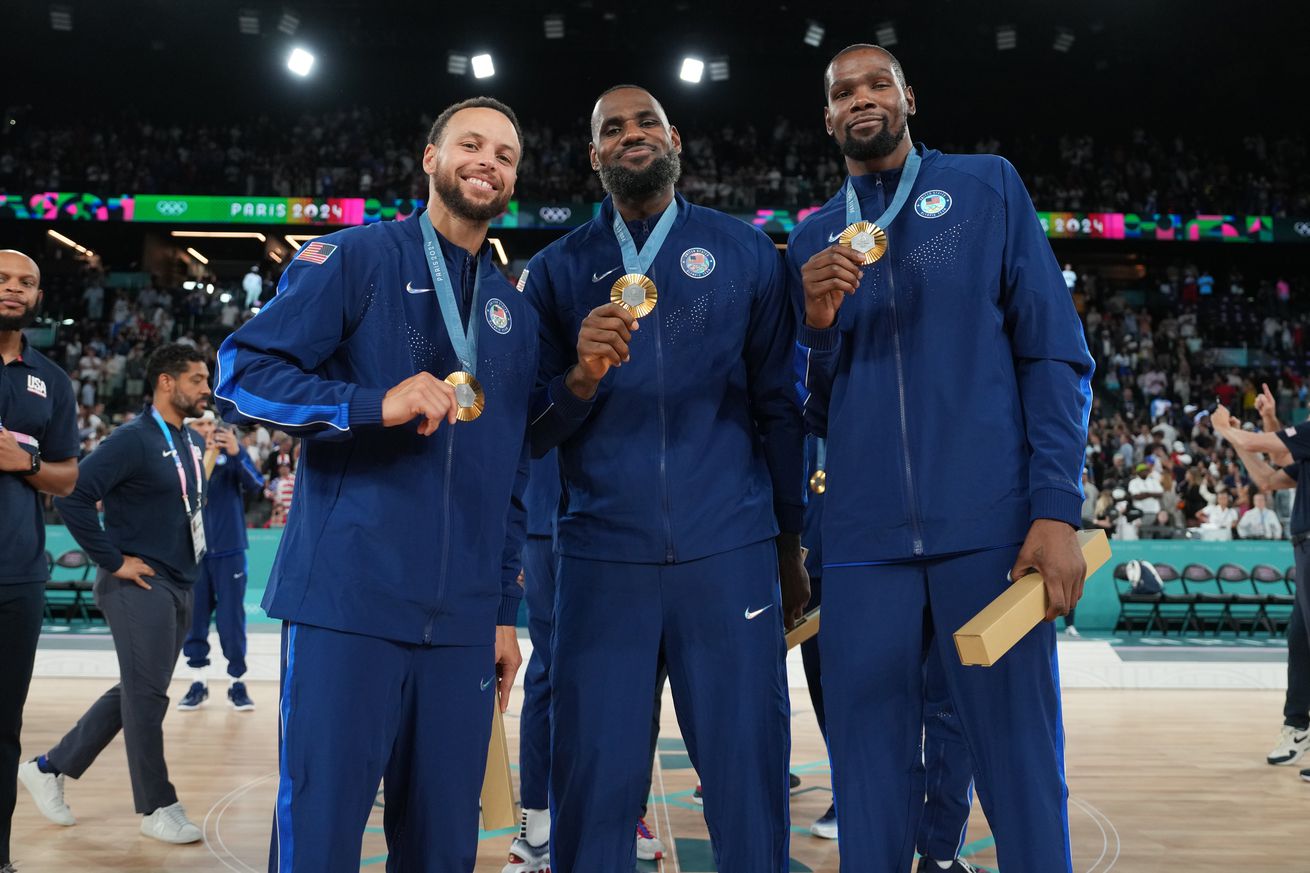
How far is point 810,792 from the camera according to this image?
17.7 feet

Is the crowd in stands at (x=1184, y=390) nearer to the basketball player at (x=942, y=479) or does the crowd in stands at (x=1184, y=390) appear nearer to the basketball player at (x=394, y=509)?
the basketball player at (x=942, y=479)

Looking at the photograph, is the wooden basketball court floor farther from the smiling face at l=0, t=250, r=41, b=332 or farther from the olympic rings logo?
the olympic rings logo

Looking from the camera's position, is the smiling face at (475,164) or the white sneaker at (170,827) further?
the white sneaker at (170,827)

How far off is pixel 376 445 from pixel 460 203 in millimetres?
639

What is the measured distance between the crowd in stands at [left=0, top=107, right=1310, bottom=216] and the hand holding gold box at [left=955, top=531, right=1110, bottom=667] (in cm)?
2043

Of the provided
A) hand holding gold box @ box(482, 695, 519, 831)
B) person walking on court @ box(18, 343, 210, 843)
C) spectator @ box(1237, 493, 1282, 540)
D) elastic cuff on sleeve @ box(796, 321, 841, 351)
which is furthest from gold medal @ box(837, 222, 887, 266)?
spectator @ box(1237, 493, 1282, 540)

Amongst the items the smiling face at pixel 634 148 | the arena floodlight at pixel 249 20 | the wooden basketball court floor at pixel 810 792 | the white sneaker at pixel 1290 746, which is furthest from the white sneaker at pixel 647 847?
the arena floodlight at pixel 249 20

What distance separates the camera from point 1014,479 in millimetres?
2355

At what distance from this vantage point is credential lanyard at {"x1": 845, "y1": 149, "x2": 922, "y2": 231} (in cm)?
253

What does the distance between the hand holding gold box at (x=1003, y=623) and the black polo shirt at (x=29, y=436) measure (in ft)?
10.6

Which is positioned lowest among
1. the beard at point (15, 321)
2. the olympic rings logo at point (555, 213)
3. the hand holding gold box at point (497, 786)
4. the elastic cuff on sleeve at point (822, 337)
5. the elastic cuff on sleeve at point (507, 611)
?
the hand holding gold box at point (497, 786)

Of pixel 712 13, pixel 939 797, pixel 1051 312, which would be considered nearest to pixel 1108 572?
pixel 939 797

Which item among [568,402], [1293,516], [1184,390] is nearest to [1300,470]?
[1293,516]

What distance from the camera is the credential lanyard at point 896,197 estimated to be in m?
2.53
